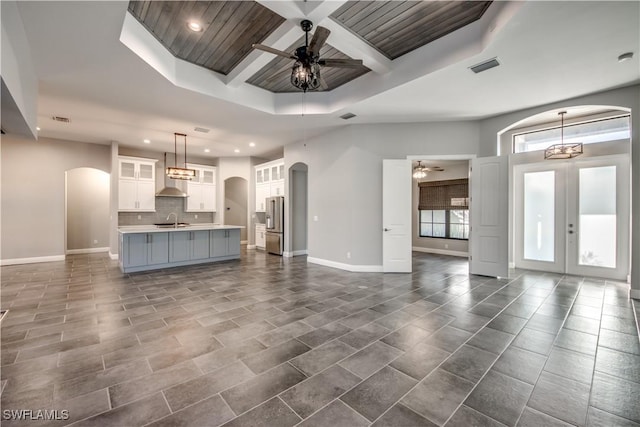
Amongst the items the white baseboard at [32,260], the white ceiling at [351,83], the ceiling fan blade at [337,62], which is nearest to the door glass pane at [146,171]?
Answer: the white ceiling at [351,83]

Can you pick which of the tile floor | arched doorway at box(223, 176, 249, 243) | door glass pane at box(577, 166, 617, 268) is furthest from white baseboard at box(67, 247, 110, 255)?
door glass pane at box(577, 166, 617, 268)

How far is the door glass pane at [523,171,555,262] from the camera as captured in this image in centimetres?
570

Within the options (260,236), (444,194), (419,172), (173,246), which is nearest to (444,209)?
(444,194)

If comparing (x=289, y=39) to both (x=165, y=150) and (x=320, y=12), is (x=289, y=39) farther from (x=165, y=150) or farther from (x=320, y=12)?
(x=165, y=150)

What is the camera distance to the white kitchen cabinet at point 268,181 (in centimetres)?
814

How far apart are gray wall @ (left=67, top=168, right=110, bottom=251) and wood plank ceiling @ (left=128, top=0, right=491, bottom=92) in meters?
7.23

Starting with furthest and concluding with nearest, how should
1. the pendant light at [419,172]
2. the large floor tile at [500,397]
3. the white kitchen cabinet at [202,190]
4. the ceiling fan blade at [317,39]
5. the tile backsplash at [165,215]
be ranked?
1. the white kitchen cabinet at [202,190]
2. the tile backsplash at [165,215]
3. the pendant light at [419,172]
4. the ceiling fan blade at [317,39]
5. the large floor tile at [500,397]

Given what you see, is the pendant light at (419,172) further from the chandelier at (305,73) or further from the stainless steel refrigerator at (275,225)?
the chandelier at (305,73)

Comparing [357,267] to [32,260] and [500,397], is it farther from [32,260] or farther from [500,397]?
[32,260]

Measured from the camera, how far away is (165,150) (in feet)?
27.3

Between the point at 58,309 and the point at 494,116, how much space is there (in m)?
7.68

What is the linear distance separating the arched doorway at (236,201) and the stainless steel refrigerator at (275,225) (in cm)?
248

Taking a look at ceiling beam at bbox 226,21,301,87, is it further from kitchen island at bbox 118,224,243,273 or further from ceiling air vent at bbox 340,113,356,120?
kitchen island at bbox 118,224,243,273

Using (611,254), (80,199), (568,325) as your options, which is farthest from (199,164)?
(611,254)
